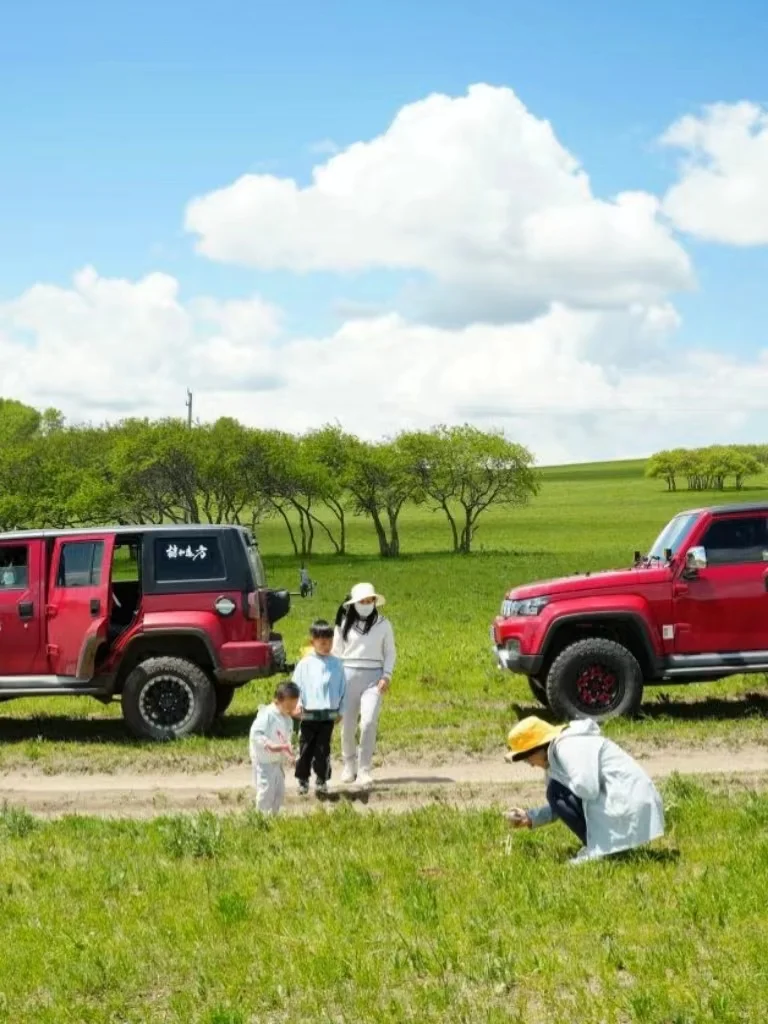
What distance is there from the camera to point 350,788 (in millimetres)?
10805

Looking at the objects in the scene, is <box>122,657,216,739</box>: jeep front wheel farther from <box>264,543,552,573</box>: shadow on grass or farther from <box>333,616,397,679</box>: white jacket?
<box>264,543,552,573</box>: shadow on grass

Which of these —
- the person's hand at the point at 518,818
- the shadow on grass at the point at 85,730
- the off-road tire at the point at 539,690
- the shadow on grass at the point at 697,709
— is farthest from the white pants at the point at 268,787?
the off-road tire at the point at 539,690

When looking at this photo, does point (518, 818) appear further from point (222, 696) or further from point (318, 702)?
point (222, 696)

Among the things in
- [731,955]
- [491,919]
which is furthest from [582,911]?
[731,955]

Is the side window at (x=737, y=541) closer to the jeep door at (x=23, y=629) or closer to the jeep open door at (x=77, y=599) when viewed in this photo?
the jeep open door at (x=77, y=599)

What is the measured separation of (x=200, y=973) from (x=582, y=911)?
2013 mm

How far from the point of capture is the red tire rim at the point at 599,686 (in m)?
13.4

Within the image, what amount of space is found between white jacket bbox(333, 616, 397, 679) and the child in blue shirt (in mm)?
451

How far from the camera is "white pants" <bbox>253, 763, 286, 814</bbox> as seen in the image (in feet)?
31.2

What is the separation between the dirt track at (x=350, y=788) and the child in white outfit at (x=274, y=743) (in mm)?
498

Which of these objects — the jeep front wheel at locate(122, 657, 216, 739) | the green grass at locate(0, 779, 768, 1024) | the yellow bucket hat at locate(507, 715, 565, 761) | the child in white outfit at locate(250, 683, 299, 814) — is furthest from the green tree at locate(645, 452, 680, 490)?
the yellow bucket hat at locate(507, 715, 565, 761)

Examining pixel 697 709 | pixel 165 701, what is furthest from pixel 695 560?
pixel 165 701

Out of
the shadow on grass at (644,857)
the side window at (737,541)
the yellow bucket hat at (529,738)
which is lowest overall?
the shadow on grass at (644,857)

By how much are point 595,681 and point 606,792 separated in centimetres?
623
